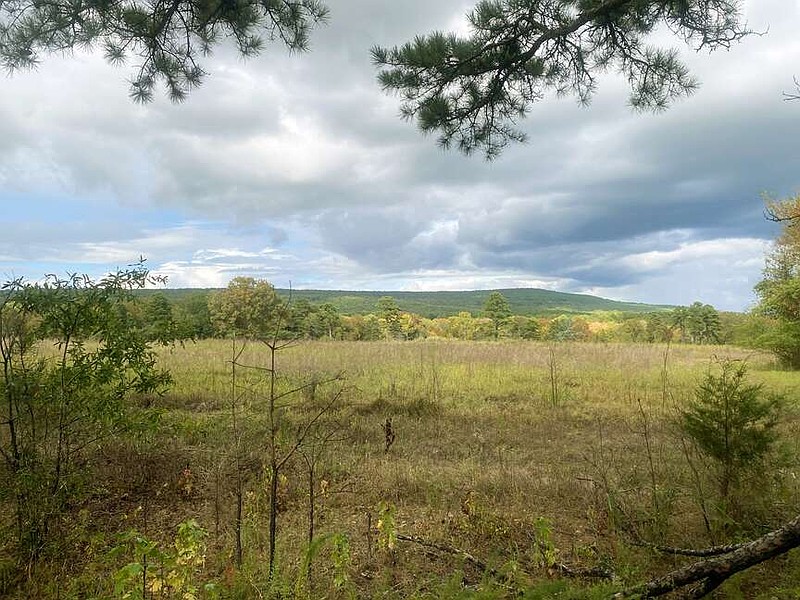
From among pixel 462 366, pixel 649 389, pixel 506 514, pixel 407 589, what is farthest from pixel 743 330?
pixel 407 589

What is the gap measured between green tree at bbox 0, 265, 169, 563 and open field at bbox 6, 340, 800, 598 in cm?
23

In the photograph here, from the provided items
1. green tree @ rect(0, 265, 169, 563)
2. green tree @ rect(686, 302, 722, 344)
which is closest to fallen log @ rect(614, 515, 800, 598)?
green tree @ rect(0, 265, 169, 563)

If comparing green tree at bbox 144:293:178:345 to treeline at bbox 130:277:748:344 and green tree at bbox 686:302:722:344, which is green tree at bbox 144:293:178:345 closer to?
treeline at bbox 130:277:748:344

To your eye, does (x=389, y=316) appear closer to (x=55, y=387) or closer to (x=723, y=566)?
(x=55, y=387)

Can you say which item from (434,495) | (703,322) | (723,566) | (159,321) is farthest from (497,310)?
(723,566)

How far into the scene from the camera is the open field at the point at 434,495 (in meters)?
2.46

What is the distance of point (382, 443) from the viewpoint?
5.20m

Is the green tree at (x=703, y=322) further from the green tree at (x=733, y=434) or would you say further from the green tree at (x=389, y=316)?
the green tree at (x=733, y=434)

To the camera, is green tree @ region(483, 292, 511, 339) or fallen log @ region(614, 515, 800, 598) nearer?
fallen log @ region(614, 515, 800, 598)

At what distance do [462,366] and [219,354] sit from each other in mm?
5603

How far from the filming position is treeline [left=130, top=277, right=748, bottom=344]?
2.85 meters

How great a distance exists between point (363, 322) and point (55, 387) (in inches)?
1369

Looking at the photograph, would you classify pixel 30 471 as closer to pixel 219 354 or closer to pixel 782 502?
pixel 782 502

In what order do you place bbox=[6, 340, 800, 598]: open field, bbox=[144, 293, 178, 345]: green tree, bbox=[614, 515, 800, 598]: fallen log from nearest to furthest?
bbox=[614, 515, 800, 598]: fallen log, bbox=[6, 340, 800, 598]: open field, bbox=[144, 293, 178, 345]: green tree
